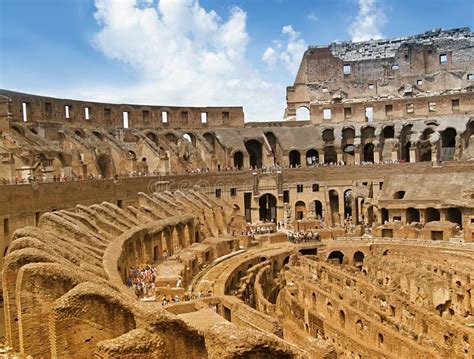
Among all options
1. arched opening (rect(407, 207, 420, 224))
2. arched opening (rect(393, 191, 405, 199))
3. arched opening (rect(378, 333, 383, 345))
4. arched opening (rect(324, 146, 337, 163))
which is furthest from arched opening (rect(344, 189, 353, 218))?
arched opening (rect(378, 333, 383, 345))

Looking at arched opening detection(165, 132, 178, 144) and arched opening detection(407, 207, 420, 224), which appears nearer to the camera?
arched opening detection(407, 207, 420, 224)

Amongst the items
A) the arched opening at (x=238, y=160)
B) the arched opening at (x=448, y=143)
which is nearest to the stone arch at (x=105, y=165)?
the arched opening at (x=238, y=160)

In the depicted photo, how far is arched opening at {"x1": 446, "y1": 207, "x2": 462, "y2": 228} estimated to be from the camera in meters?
37.4

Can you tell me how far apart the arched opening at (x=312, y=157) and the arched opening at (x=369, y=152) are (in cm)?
476

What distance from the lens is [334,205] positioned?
47.4 meters

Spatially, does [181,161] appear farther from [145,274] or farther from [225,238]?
[145,274]

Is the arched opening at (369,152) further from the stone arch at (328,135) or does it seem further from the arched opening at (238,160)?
the arched opening at (238,160)

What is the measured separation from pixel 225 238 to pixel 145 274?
10737mm

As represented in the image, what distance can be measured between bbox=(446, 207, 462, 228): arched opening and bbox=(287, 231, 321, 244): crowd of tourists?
368 inches

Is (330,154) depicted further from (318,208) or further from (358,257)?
(358,257)

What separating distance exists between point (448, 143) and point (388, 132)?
548 centimetres

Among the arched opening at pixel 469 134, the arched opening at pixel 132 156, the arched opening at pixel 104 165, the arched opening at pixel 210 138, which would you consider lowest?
the arched opening at pixel 104 165

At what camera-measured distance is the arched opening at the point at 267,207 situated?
47.9m

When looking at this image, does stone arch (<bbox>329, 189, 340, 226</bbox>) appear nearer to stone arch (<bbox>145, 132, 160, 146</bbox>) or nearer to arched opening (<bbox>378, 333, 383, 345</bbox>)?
stone arch (<bbox>145, 132, 160, 146</bbox>)
